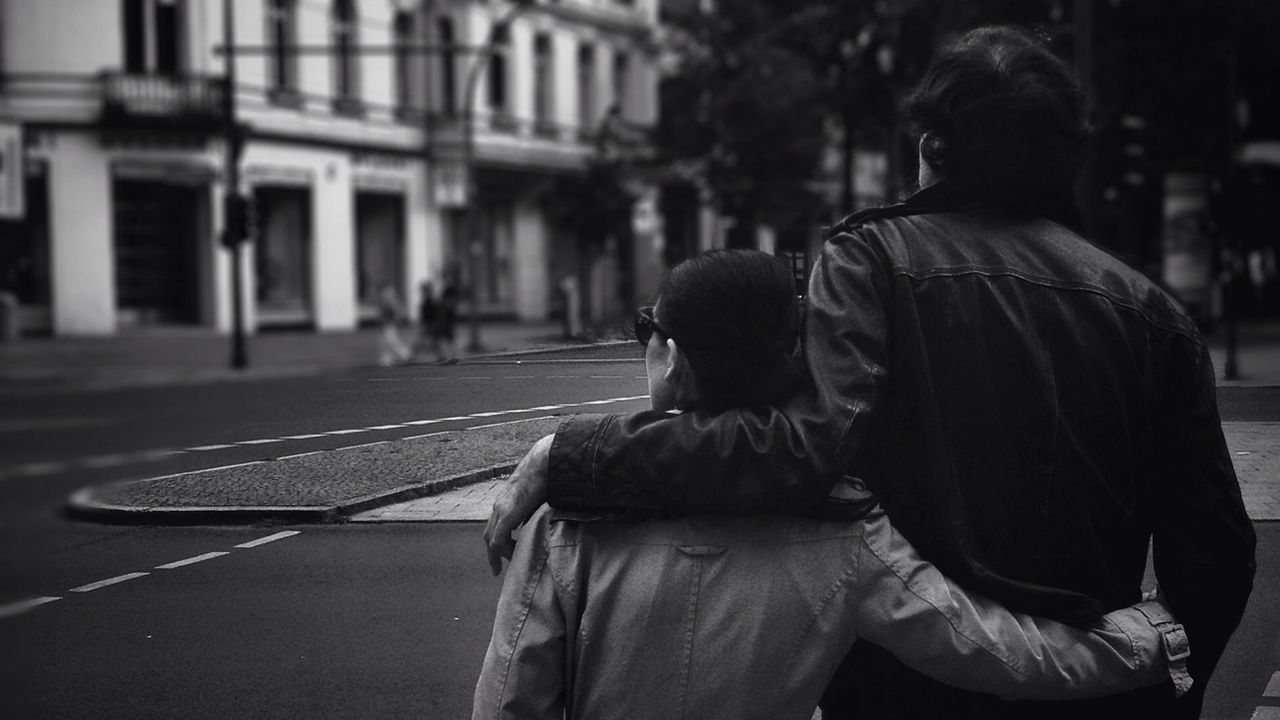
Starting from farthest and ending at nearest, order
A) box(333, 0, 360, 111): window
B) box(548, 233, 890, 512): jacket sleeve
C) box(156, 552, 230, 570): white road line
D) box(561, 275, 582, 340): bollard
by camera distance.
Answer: box(333, 0, 360, 111): window < box(561, 275, 582, 340): bollard < box(156, 552, 230, 570): white road line < box(548, 233, 890, 512): jacket sleeve

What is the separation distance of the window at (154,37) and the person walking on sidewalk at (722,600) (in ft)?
81.3

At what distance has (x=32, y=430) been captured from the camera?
1.67m

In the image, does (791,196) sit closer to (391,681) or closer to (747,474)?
(391,681)

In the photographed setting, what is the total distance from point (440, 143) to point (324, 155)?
371 centimetres

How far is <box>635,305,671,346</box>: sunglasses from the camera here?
2482mm

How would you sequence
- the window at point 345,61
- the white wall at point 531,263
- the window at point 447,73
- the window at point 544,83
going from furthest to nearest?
the window at point 544,83 → the white wall at point 531,263 → the window at point 447,73 → the window at point 345,61

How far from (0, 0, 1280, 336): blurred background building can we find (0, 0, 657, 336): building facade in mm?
54

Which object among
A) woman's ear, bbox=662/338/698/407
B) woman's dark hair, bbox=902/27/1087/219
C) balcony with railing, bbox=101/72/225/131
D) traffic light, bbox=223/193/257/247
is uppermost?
balcony with railing, bbox=101/72/225/131

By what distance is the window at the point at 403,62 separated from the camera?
35.8 m

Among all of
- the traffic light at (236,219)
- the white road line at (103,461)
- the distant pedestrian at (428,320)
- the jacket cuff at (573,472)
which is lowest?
the distant pedestrian at (428,320)

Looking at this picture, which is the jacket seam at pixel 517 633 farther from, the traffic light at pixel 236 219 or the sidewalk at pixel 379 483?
the traffic light at pixel 236 219

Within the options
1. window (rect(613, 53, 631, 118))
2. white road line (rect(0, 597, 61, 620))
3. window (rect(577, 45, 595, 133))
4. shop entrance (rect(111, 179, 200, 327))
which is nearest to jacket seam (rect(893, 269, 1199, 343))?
white road line (rect(0, 597, 61, 620))

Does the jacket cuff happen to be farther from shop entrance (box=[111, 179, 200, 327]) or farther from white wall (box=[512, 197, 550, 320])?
white wall (box=[512, 197, 550, 320])

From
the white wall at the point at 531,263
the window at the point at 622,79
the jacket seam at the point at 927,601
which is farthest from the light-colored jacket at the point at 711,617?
the window at the point at 622,79
